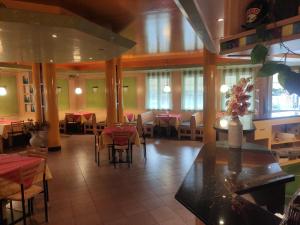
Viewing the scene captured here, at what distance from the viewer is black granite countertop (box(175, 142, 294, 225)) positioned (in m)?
1.16

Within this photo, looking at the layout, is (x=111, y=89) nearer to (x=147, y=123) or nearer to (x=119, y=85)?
(x=119, y=85)

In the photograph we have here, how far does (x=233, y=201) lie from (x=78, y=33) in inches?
106

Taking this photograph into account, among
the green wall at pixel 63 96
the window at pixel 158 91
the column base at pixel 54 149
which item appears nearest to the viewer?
the column base at pixel 54 149

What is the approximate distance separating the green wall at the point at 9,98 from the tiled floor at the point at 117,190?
389cm

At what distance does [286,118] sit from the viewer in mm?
3758

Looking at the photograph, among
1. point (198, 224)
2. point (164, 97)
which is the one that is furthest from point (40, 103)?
point (198, 224)

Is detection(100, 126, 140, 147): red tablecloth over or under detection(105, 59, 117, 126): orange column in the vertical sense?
under

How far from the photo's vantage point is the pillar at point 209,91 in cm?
583

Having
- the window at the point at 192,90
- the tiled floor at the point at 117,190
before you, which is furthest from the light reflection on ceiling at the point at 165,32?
the tiled floor at the point at 117,190

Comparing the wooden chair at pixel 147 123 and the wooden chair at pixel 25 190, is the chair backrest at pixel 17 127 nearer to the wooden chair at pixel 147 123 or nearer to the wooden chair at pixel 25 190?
A: the wooden chair at pixel 147 123

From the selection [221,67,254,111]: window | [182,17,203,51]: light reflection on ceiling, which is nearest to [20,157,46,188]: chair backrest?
[182,17,203,51]: light reflection on ceiling

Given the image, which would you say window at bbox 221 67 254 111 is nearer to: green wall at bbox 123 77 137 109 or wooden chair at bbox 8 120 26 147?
green wall at bbox 123 77 137 109

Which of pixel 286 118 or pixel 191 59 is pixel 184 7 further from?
pixel 191 59

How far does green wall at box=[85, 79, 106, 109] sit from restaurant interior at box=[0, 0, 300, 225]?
148 centimetres
